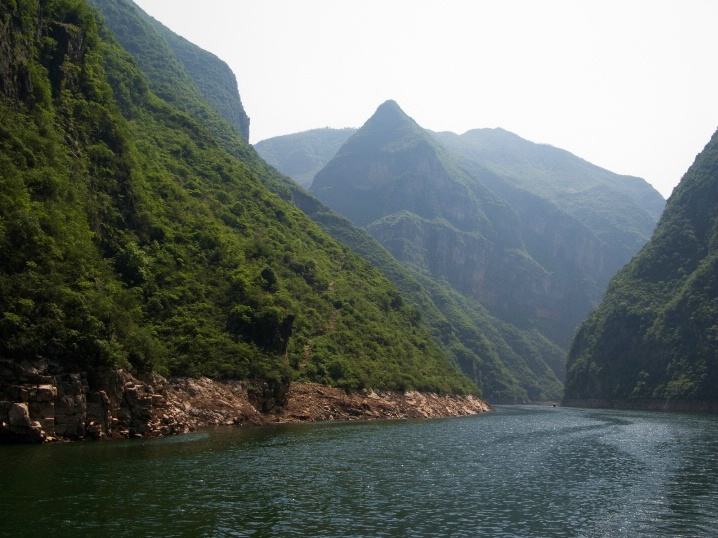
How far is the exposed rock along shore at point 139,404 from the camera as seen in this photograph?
47.8 meters

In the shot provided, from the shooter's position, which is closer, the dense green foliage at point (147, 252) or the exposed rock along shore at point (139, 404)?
the exposed rock along shore at point (139, 404)

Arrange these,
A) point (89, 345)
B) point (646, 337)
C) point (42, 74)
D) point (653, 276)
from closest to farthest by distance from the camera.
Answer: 1. point (89, 345)
2. point (42, 74)
3. point (646, 337)
4. point (653, 276)

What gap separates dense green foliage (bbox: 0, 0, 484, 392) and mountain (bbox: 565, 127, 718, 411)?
48085 millimetres

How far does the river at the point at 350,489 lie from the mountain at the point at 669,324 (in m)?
93.7

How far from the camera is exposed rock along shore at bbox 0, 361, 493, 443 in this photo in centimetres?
4781

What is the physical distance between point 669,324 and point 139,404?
→ 141034mm

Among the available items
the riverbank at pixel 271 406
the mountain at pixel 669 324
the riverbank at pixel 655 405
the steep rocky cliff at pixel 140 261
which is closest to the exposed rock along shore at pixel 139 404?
the riverbank at pixel 271 406

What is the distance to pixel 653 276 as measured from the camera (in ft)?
619

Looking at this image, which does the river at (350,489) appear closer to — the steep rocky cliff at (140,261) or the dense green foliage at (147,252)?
the steep rocky cliff at (140,261)

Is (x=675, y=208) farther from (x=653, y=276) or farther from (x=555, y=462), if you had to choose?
(x=555, y=462)

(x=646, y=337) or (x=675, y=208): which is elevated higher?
(x=675, y=208)

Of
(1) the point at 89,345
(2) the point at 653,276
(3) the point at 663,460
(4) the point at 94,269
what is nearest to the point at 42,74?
(4) the point at 94,269

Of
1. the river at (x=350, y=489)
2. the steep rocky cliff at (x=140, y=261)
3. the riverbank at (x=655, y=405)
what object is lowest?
the riverbank at (x=655, y=405)

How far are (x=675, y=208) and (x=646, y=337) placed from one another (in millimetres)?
50668
